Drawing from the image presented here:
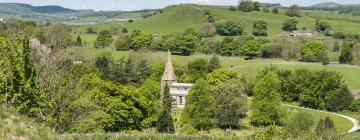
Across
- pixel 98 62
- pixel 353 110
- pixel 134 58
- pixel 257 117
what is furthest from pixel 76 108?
pixel 134 58

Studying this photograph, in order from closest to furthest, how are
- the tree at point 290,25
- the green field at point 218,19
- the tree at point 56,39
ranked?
the tree at point 56,39, the tree at point 290,25, the green field at point 218,19

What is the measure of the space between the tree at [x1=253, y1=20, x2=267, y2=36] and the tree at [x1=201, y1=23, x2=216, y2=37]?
45.5 ft

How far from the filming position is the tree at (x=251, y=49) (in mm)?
124781

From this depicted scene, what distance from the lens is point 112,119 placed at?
53656 mm

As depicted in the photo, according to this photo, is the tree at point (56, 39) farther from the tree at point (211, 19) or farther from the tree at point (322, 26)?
the tree at point (322, 26)

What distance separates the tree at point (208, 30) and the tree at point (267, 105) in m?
97.4

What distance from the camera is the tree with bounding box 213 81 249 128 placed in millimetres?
65625

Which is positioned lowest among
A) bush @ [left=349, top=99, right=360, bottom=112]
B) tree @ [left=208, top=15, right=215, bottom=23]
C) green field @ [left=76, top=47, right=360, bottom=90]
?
bush @ [left=349, top=99, right=360, bottom=112]

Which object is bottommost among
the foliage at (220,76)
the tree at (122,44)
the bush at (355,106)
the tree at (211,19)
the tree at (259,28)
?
the bush at (355,106)

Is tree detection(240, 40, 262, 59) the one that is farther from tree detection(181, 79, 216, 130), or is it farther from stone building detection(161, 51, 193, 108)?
tree detection(181, 79, 216, 130)

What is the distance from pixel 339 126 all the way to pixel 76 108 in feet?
128

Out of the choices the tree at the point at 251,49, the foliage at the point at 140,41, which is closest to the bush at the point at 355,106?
the tree at the point at 251,49

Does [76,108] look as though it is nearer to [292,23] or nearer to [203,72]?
[203,72]

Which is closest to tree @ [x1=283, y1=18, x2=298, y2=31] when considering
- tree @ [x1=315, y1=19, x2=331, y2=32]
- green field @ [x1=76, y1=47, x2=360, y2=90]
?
tree @ [x1=315, y1=19, x2=331, y2=32]
